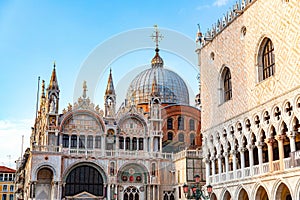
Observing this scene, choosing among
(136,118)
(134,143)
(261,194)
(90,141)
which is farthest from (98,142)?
(261,194)

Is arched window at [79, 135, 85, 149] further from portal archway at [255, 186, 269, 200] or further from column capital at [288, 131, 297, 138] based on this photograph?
column capital at [288, 131, 297, 138]

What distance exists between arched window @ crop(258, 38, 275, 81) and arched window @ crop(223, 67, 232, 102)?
11.1ft

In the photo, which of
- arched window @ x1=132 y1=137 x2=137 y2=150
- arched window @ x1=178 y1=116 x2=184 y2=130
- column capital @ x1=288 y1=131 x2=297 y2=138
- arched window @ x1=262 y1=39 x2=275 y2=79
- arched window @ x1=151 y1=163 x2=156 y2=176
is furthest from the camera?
arched window @ x1=178 y1=116 x2=184 y2=130

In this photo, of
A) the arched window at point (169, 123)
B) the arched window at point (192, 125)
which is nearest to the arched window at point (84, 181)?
the arched window at point (169, 123)

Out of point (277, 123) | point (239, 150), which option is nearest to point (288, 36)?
point (277, 123)

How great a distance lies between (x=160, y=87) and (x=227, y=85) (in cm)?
1825

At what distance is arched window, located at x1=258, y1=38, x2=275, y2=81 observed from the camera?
752 inches

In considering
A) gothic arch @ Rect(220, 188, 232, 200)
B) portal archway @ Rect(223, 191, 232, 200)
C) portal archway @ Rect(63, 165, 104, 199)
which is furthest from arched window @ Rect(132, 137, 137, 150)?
gothic arch @ Rect(220, 188, 232, 200)

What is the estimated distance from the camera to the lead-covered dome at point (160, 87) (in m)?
40.8

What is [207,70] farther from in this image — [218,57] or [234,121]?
[234,121]

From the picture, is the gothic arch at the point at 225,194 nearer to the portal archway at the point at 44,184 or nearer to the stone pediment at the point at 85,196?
the stone pediment at the point at 85,196

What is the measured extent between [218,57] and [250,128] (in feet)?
18.1

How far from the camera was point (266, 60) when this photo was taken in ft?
64.3

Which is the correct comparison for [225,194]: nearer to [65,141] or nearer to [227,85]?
[227,85]
